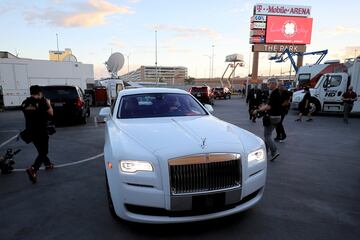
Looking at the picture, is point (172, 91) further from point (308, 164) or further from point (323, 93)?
point (323, 93)

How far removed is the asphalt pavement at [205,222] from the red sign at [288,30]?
4707cm

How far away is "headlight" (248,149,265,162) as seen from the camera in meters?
3.12

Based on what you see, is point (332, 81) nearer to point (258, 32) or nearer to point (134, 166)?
point (134, 166)

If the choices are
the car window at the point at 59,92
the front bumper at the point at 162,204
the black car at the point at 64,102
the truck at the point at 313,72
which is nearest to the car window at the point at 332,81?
the truck at the point at 313,72

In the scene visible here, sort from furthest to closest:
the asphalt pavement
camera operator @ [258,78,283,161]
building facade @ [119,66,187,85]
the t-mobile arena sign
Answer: building facade @ [119,66,187,85] → the t-mobile arena sign → camera operator @ [258,78,283,161] → the asphalt pavement

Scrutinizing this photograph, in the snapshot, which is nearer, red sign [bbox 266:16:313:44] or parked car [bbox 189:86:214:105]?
parked car [bbox 189:86:214:105]

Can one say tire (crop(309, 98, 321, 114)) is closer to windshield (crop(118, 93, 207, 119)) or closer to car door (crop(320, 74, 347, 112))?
car door (crop(320, 74, 347, 112))

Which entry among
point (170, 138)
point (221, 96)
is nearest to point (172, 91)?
point (170, 138)

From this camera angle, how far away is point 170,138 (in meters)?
3.14

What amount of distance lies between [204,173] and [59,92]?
10.3m

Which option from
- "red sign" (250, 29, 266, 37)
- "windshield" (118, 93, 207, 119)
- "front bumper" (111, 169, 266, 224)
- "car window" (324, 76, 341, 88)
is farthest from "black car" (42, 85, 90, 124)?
"red sign" (250, 29, 266, 37)

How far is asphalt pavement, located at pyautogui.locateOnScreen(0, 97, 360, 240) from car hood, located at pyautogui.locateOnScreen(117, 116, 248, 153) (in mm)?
1026

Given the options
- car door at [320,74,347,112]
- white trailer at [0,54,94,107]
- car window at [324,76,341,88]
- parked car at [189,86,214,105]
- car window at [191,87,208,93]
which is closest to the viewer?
car door at [320,74,347,112]

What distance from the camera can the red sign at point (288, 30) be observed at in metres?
48.0
